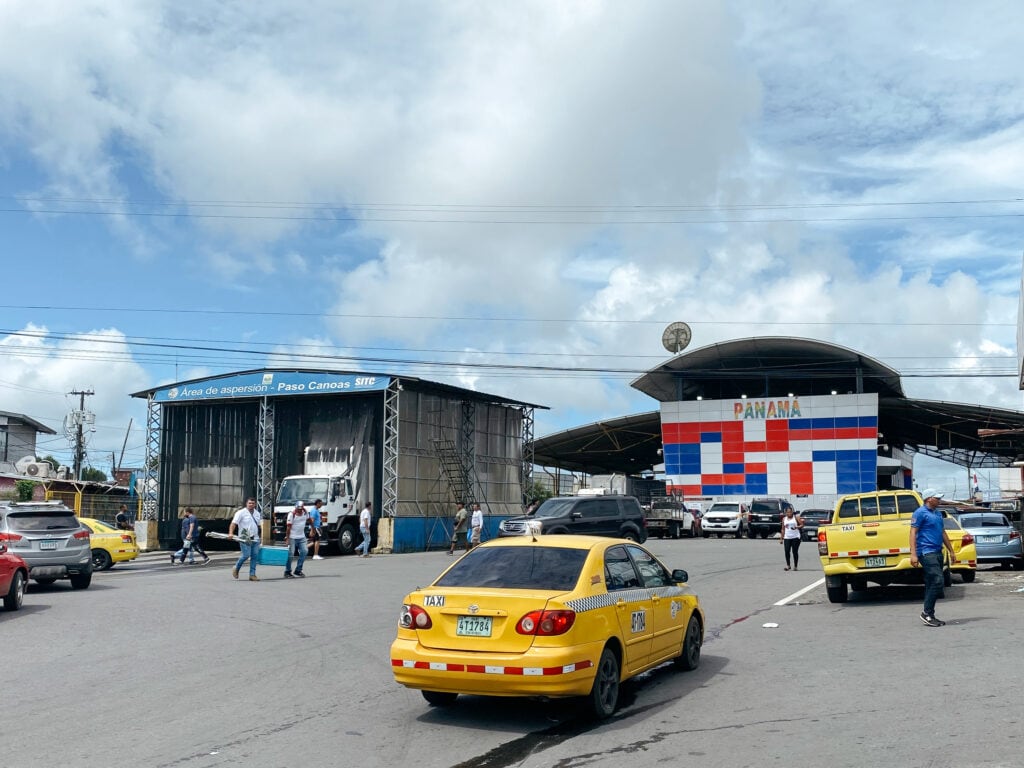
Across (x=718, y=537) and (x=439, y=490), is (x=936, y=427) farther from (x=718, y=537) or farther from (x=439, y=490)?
(x=439, y=490)

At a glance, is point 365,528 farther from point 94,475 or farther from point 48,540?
point 94,475

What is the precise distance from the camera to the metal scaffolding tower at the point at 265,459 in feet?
132

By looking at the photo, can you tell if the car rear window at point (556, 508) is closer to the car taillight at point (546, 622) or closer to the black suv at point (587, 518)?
the black suv at point (587, 518)

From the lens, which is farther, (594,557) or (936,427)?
(936,427)

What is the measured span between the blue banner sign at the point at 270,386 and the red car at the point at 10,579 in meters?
21.6

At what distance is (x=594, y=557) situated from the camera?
8.52 metres

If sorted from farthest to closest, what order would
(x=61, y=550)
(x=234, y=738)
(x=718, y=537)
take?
1. (x=718, y=537)
2. (x=61, y=550)
3. (x=234, y=738)

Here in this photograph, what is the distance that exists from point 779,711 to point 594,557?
1.90 m

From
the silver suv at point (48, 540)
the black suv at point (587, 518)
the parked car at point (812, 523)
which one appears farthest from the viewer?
the parked car at point (812, 523)

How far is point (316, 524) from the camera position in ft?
101

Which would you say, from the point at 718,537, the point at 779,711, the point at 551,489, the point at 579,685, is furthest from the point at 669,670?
the point at 551,489

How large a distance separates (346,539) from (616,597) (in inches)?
1081

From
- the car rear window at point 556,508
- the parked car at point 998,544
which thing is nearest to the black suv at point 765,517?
the car rear window at point 556,508

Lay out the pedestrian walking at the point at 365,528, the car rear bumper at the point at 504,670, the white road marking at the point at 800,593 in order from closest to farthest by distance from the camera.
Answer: the car rear bumper at the point at 504,670, the white road marking at the point at 800,593, the pedestrian walking at the point at 365,528
